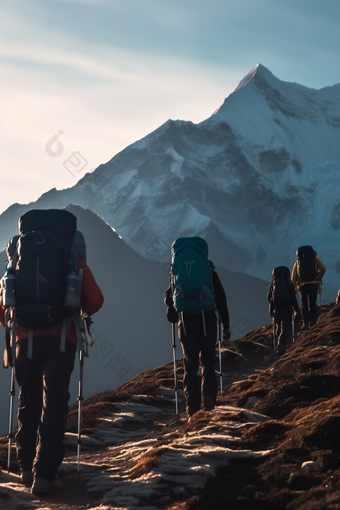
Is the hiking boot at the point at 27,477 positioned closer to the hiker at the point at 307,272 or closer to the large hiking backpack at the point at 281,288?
the large hiking backpack at the point at 281,288

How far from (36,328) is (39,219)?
1.52m

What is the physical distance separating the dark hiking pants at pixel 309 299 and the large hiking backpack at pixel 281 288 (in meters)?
2.90

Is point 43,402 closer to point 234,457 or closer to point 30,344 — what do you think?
point 30,344

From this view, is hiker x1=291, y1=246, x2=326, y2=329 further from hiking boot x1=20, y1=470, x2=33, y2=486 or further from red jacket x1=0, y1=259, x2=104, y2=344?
hiking boot x1=20, y1=470, x2=33, y2=486

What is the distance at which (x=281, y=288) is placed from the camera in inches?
843

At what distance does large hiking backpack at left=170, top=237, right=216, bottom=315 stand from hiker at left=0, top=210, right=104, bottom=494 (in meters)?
2.97

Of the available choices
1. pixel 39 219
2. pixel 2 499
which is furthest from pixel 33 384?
pixel 39 219

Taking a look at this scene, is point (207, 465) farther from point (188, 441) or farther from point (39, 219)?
point (39, 219)

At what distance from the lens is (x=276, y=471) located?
6590mm

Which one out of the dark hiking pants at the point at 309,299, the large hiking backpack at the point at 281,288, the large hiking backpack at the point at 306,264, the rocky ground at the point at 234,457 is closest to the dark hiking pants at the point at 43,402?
the rocky ground at the point at 234,457

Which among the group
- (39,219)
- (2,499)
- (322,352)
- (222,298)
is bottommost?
(2,499)

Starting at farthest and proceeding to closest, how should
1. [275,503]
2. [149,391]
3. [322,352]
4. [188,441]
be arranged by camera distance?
[149,391] < [322,352] < [188,441] < [275,503]

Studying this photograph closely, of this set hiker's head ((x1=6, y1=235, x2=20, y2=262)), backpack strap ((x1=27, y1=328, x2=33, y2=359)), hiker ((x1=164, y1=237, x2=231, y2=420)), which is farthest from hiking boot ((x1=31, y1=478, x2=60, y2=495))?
hiker ((x1=164, y1=237, x2=231, y2=420))

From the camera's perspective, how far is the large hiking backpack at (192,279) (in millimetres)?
11047
